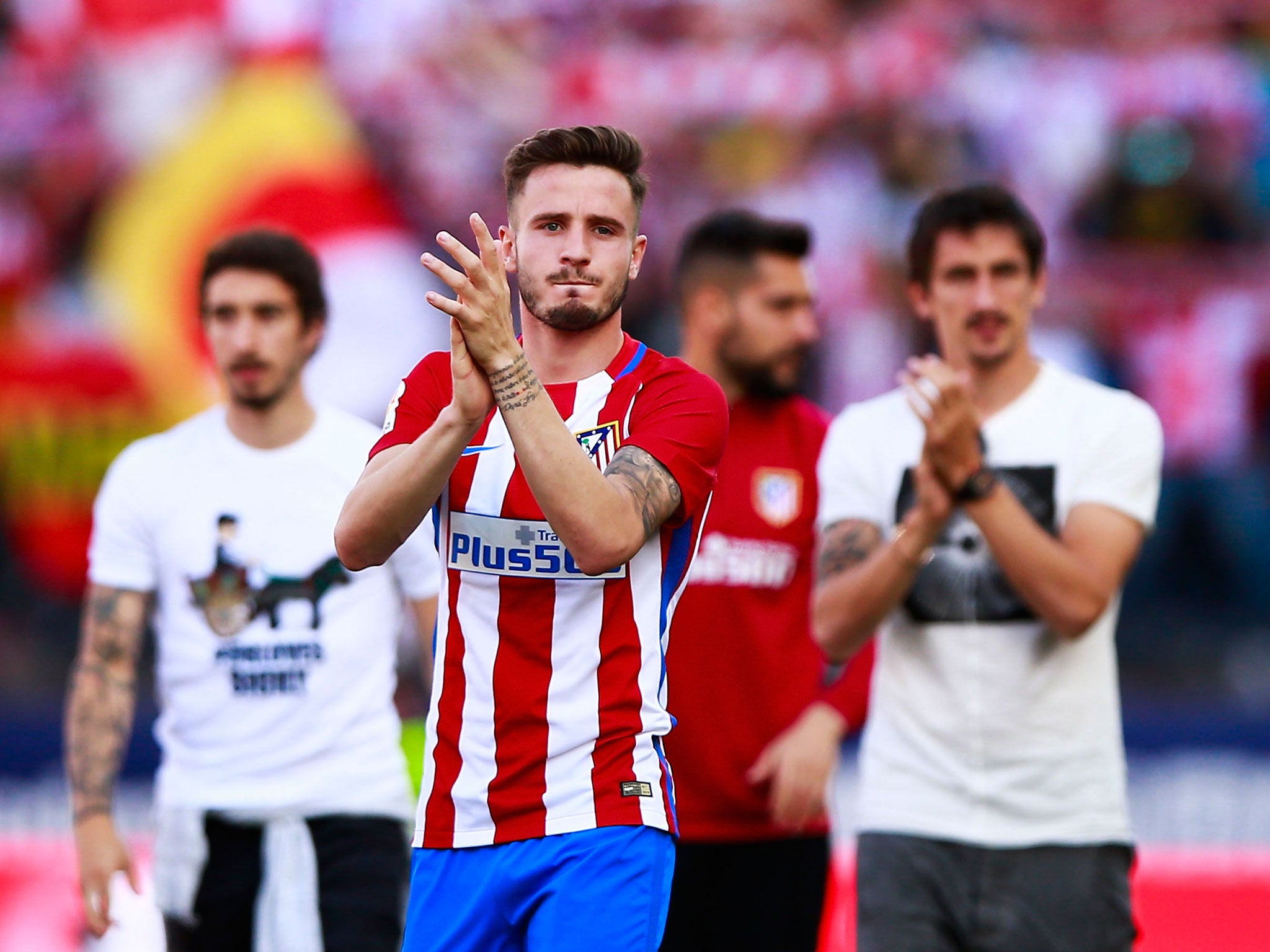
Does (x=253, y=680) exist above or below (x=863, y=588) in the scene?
below

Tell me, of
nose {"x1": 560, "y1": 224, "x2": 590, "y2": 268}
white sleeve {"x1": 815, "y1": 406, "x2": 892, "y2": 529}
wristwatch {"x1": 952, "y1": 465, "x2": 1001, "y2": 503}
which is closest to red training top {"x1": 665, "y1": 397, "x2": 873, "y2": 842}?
white sleeve {"x1": 815, "y1": 406, "x2": 892, "y2": 529}

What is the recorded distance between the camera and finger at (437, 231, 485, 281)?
295 cm

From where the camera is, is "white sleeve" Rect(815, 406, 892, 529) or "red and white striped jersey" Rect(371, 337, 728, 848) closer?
"red and white striped jersey" Rect(371, 337, 728, 848)

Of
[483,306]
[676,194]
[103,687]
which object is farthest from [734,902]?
[676,194]

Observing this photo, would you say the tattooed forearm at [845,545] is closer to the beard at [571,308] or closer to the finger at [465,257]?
the beard at [571,308]

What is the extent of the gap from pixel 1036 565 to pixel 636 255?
1.37m

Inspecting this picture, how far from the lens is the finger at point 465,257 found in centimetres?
295

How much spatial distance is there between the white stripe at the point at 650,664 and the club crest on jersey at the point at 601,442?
187mm

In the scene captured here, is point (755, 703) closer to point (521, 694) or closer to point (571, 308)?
point (521, 694)

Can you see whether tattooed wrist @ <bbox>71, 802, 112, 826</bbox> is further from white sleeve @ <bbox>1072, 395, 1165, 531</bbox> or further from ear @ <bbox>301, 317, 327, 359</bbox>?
white sleeve @ <bbox>1072, 395, 1165, 531</bbox>

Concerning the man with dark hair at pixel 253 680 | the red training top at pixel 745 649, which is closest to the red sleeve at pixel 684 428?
the man with dark hair at pixel 253 680

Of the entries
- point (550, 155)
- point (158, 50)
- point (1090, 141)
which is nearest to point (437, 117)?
point (158, 50)

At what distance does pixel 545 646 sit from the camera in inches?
130

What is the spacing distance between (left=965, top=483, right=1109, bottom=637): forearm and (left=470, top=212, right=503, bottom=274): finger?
5.30ft
